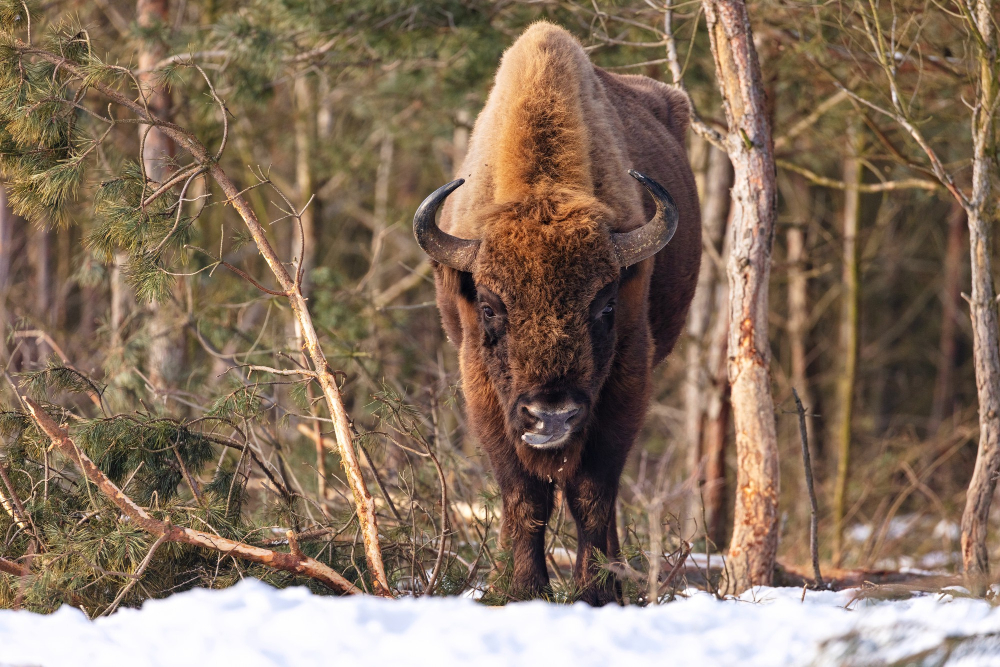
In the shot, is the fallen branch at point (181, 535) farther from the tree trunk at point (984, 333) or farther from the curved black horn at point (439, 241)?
the tree trunk at point (984, 333)

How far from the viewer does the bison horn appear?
5.07 m

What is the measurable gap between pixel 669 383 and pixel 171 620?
1272 cm

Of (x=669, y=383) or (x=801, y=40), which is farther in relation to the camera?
(x=669, y=383)

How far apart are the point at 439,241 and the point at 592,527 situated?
1.80 metres

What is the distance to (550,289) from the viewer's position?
191 inches

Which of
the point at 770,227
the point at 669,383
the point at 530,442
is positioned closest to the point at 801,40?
the point at 770,227

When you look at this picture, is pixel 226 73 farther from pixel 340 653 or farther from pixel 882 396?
pixel 882 396

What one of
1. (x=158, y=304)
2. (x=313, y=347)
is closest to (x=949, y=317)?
(x=158, y=304)

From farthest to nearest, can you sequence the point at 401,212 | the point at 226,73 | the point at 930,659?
1. the point at 401,212
2. the point at 226,73
3. the point at 930,659

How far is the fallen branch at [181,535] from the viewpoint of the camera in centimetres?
459

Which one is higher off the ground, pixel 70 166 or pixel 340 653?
pixel 70 166

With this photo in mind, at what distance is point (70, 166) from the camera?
210 inches

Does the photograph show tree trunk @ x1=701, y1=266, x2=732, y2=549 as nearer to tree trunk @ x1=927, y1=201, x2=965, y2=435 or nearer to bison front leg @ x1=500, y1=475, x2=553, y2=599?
bison front leg @ x1=500, y1=475, x2=553, y2=599

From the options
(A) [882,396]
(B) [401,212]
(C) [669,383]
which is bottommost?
(A) [882,396]
